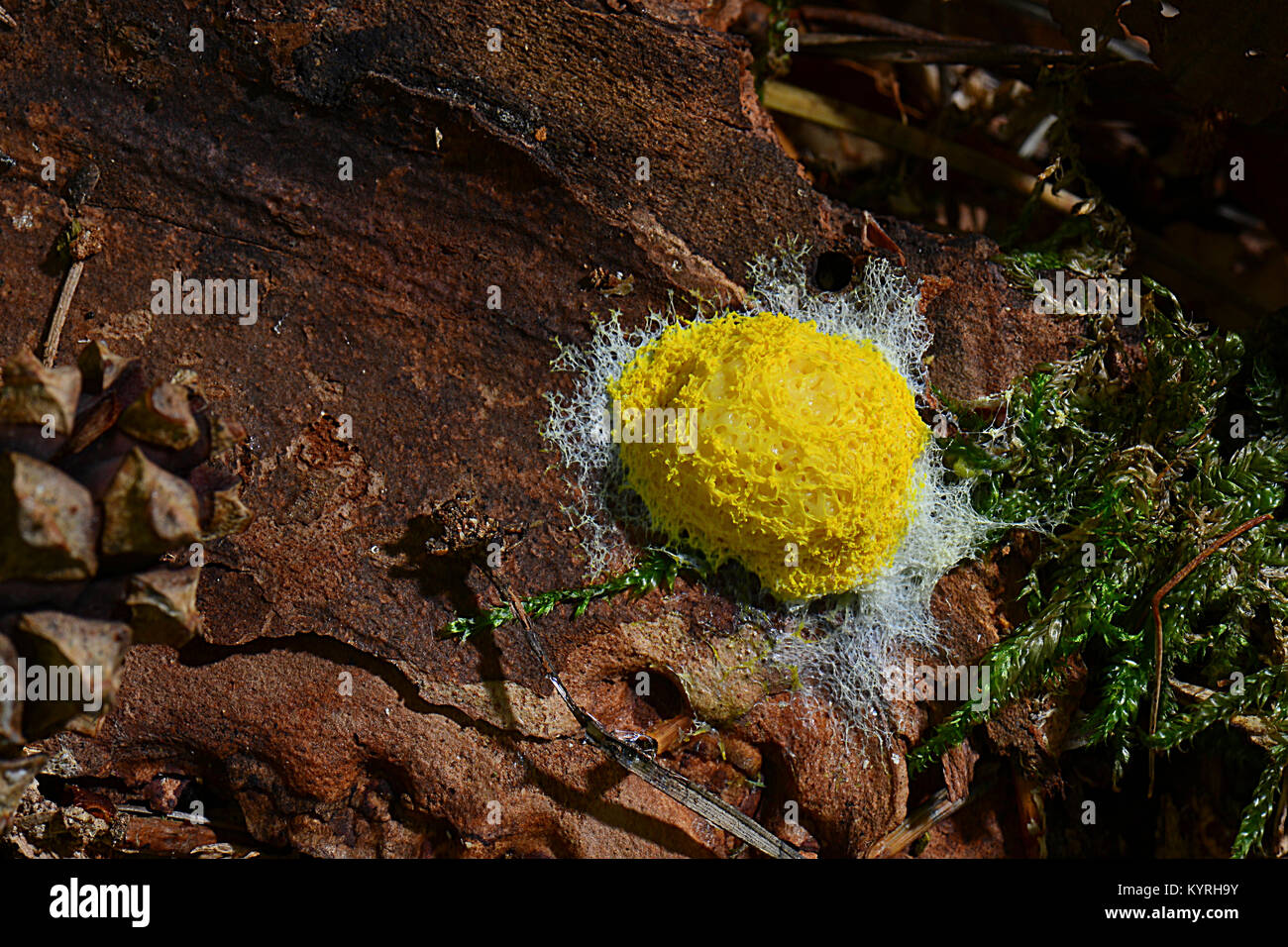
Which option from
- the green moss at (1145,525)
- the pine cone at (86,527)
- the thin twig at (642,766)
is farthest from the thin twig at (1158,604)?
the pine cone at (86,527)

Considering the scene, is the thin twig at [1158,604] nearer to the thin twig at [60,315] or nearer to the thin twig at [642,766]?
the thin twig at [642,766]

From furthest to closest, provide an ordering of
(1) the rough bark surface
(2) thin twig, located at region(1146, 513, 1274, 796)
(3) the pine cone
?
(2) thin twig, located at region(1146, 513, 1274, 796)
(1) the rough bark surface
(3) the pine cone

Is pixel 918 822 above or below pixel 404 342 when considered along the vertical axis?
below

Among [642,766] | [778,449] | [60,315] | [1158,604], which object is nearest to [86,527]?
[60,315]

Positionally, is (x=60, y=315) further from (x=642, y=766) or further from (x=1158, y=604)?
(x=1158, y=604)

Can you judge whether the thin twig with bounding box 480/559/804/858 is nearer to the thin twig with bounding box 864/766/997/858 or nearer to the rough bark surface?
the rough bark surface

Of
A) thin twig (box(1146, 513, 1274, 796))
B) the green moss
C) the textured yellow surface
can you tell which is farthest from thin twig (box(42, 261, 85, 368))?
thin twig (box(1146, 513, 1274, 796))
